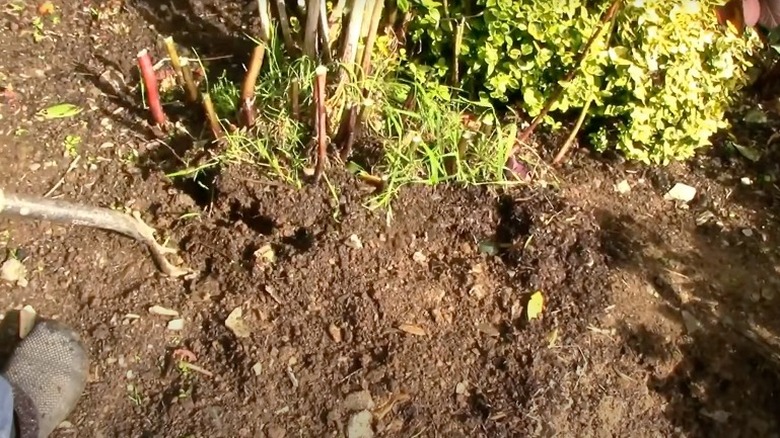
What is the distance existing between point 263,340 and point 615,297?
1029 millimetres

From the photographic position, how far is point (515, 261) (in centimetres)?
248

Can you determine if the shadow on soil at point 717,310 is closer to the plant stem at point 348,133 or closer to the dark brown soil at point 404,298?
the dark brown soil at point 404,298

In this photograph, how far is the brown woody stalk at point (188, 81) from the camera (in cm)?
260

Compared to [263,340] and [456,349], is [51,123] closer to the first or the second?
[263,340]

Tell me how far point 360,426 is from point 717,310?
1.12 meters

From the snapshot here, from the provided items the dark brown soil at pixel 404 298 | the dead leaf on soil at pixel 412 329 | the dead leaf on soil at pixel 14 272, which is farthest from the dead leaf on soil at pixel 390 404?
the dead leaf on soil at pixel 14 272

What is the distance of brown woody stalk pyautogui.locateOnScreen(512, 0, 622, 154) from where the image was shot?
2.38 metres

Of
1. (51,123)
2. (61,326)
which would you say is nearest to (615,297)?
(61,326)

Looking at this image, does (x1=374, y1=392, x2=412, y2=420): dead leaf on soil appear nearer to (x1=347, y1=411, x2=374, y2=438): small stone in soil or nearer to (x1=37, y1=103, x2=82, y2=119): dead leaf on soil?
(x1=347, y1=411, x2=374, y2=438): small stone in soil

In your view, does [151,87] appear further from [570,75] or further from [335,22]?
[570,75]

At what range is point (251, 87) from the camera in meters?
2.46

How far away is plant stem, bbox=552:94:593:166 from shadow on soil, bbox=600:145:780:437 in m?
0.23

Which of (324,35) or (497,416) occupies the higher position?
(324,35)

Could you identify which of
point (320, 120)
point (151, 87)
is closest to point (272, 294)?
point (320, 120)
